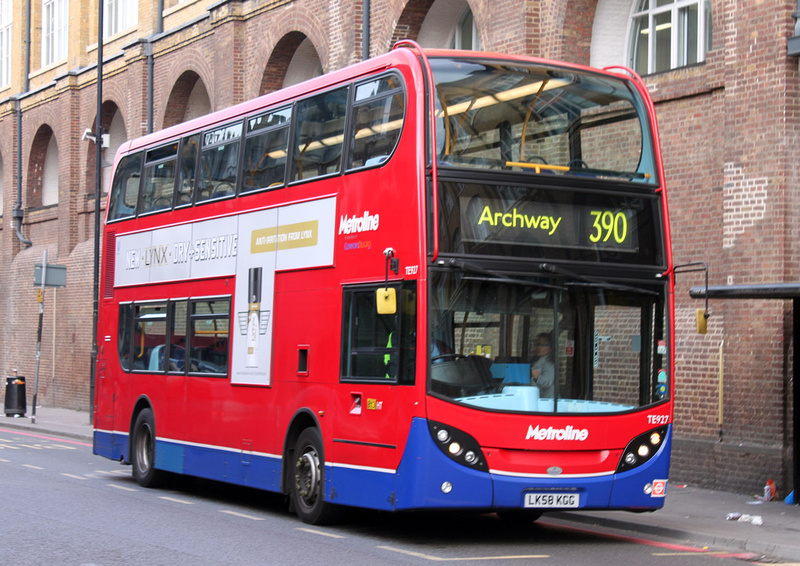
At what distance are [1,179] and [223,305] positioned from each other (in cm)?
3248

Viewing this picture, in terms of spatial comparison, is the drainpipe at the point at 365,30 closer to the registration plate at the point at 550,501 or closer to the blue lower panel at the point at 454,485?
the blue lower panel at the point at 454,485

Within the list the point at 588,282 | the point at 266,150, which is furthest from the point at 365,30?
the point at 588,282

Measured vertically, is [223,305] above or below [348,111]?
below

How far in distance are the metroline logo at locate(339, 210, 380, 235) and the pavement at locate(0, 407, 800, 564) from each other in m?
3.86

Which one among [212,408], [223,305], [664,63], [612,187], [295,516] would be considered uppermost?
[664,63]

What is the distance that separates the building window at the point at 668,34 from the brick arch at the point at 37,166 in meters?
26.1

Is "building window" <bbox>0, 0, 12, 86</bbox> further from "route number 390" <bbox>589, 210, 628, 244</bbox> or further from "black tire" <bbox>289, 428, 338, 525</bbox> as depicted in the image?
"route number 390" <bbox>589, 210, 628, 244</bbox>

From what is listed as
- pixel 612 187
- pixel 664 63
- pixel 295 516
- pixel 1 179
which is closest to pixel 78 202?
pixel 1 179

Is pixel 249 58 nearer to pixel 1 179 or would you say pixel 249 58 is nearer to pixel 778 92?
pixel 778 92

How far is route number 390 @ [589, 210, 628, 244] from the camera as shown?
10.8 metres

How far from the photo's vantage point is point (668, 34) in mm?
17703

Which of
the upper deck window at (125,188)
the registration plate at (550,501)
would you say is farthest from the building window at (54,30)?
the registration plate at (550,501)

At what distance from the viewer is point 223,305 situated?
14.1 metres

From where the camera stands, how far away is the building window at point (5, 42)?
43.9m
